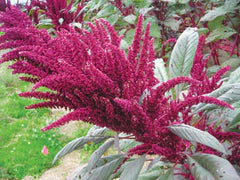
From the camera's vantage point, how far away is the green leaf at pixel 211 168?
0.70 metres

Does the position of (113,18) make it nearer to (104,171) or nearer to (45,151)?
(45,151)

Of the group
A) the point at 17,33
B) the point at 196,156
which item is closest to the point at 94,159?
the point at 196,156

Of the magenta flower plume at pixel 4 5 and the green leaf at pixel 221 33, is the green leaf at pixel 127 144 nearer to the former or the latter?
the green leaf at pixel 221 33

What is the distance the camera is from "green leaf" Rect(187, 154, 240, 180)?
0.70 metres

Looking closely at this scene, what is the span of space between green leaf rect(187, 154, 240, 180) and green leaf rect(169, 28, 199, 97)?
315 millimetres

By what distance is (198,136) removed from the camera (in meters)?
0.75

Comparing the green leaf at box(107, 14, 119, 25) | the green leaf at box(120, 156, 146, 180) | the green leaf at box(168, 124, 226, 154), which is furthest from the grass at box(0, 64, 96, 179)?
the green leaf at box(168, 124, 226, 154)

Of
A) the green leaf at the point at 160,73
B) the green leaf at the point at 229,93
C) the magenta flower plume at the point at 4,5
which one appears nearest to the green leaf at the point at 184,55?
the green leaf at the point at 160,73

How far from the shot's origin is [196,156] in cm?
84

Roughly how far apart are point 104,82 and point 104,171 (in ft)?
1.15

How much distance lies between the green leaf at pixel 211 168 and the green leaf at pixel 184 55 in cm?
31

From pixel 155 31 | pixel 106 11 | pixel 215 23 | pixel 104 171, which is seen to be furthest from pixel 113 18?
pixel 104 171

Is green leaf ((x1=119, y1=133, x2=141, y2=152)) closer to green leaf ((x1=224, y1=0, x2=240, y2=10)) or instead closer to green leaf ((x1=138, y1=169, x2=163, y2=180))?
green leaf ((x1=138, y1=169, x2=163, y2=180))

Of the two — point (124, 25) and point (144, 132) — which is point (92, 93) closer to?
point (144, 132)
